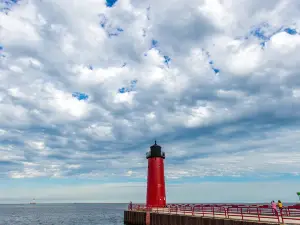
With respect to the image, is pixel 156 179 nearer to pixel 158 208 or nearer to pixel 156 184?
pixel 156 184

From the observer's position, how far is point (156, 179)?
4050 centimetres

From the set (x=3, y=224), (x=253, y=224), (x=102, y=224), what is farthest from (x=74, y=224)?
(x=253, y=224)

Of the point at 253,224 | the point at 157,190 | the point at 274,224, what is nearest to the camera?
the point at 274,224

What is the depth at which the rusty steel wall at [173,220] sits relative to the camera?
2195cm

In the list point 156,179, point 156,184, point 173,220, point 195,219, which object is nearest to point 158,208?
point 156,184

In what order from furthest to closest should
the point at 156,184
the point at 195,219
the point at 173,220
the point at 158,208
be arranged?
the point at 156,184 → the point at 158,208 → the point at 173,220 → the point at 195,219

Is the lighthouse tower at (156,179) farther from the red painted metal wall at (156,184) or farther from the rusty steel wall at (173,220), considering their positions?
the rusty steel wall at (173,220)

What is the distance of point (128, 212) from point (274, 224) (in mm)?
27626

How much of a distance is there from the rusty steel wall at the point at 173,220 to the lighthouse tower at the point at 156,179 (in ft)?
10.2

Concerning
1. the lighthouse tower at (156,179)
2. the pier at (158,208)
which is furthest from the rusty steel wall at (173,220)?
the lighthouse tower at (156,179)

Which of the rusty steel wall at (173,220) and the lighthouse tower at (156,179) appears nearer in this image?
the rusty steel wall at (173,220)

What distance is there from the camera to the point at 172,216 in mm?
30344

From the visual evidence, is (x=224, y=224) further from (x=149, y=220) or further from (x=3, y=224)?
(x=3, y=224)

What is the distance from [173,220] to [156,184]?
10.5 metres
